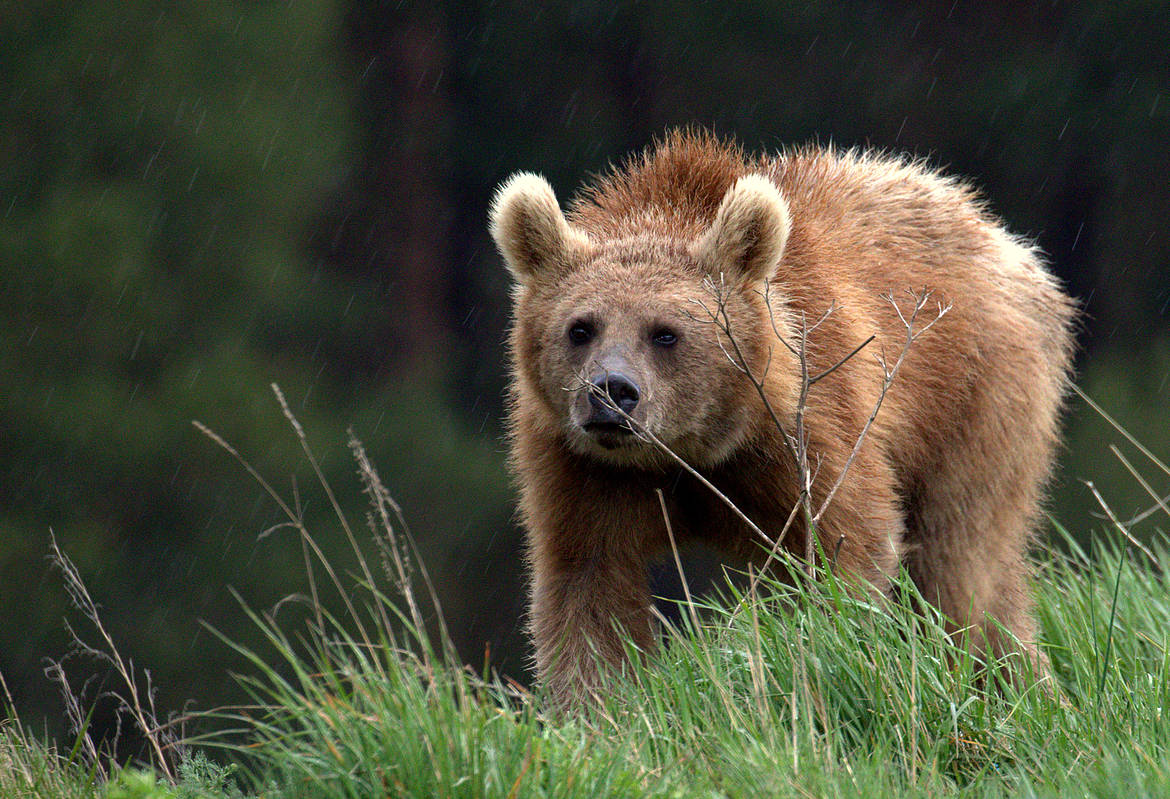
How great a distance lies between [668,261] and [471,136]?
1034 cm

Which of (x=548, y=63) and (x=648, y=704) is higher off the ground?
(x=548, y=63)

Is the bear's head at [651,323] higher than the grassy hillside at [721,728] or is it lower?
higher

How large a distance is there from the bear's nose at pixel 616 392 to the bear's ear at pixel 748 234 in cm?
64

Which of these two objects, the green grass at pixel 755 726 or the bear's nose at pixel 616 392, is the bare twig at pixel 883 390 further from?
the bear's nose at pixel 616 392

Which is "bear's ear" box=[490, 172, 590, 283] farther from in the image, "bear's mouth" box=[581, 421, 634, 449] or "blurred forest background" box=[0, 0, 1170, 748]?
"blurred forest background" box=[0, 0, 1170, 748]

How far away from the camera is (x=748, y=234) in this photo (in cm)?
425

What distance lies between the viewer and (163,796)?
2771 millimetres

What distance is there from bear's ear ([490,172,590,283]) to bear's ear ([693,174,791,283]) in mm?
425

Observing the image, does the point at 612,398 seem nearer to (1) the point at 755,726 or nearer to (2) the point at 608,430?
(2) the point at 608,430

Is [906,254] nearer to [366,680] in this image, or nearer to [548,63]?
[366,680]

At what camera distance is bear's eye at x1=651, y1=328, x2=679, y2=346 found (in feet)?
13.4

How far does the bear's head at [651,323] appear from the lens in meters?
4.01

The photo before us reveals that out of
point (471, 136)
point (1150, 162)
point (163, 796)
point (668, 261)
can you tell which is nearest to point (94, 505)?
point (471, 136)

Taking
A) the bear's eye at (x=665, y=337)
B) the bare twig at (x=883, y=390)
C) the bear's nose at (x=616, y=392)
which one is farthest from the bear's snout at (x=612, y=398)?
the bare twig at (x=883, y=390)
